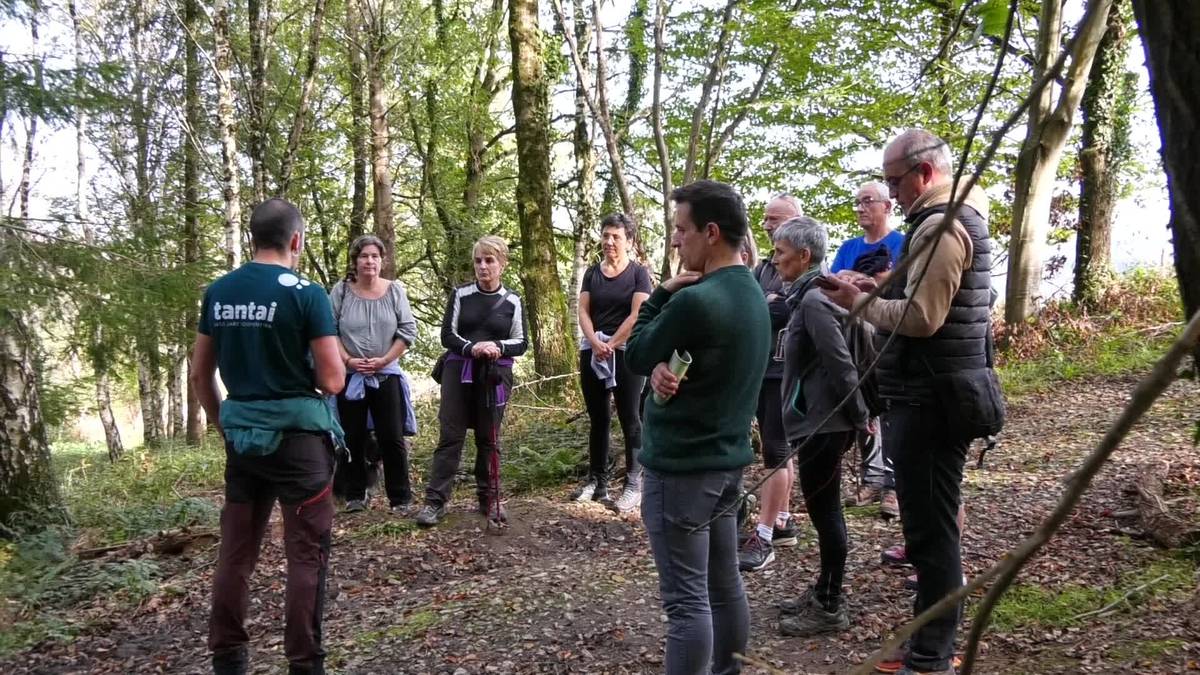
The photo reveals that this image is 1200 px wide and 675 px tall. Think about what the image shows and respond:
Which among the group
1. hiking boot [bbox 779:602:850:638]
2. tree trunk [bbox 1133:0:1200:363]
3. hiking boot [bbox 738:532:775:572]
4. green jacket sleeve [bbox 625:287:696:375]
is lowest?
hiking boot [bbox 779:602:850:638]

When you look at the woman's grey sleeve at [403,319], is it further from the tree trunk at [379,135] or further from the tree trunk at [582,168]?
the tree trunk at [379,135]

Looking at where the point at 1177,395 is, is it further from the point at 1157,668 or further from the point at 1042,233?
the point at 1157,668

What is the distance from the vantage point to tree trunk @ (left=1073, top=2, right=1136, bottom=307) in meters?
11.4

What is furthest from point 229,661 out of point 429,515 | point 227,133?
point 227,133

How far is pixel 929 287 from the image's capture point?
2.71 meters

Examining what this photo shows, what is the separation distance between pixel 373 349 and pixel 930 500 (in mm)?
4010

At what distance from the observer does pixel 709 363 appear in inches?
103

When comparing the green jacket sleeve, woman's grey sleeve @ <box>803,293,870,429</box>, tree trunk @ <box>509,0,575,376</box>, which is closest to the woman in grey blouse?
woman's grey sleeve @ <box>803,293,870,429</box>

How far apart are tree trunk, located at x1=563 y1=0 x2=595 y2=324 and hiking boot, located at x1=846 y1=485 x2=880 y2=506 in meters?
6.36

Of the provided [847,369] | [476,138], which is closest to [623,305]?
[847,369]

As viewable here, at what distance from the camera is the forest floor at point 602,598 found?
11.5 ft

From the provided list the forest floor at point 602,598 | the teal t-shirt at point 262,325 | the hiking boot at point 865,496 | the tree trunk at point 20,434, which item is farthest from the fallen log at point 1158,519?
the tree trunk at point 20,434

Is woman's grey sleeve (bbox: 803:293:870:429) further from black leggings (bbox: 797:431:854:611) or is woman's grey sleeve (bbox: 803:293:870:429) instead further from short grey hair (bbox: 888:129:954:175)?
short grey hair (bbox: 888:129:954:175)

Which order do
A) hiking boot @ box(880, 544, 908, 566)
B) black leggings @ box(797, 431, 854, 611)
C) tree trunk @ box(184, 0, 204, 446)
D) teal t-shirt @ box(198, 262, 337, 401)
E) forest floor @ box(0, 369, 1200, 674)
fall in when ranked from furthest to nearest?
tree trunk @ box(184, 0, 204, 446)
hiking boot @ box(880, 544, 908, 566)
black leggings @ box(797, 431, 854, 611)
forest floor @ box(0, 369, 1200, 674)
teal t-shirt @ box(198, 262, 337, 401)
